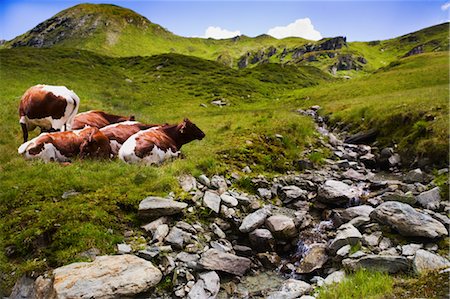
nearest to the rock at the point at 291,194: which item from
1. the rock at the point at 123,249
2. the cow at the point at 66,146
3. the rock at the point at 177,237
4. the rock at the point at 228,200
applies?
the rock at the point at 228,200

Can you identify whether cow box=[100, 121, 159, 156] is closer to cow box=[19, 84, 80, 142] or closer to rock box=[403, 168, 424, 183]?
cow box=[19, 84, 80, 142]

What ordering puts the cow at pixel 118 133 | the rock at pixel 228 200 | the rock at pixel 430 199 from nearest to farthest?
the rock at pixel 430 199
the rock at pixel 228 200
the cow at pixel 118 133

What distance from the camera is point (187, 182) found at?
10.5m

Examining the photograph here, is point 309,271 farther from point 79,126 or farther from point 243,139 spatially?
point 79,126

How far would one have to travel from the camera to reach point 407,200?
381 inches

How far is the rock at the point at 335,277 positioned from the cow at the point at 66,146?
872cm

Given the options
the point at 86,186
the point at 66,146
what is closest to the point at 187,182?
the point at 86,186

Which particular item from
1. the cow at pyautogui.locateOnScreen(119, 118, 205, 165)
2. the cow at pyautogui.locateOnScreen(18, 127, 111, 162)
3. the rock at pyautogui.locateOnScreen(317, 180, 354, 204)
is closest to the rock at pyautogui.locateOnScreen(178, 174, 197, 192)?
the cow at pyautogui.locateOnScreen(119, 118, 205, 165)

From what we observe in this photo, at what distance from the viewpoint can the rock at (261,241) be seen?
8.52 meters

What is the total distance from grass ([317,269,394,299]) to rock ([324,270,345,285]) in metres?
0.32

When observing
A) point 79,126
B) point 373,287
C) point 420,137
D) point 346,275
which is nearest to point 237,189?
point 346,275

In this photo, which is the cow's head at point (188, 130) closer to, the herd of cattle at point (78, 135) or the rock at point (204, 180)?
the herd of cattle at point (78, 135)

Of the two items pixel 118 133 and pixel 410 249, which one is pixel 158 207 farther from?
pixel 410 249

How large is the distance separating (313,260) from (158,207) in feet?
13.4
